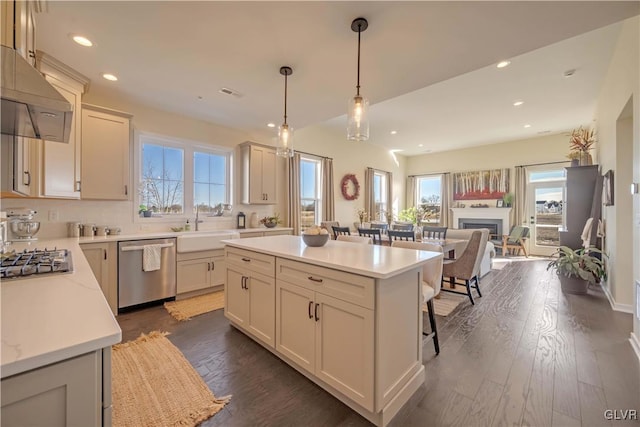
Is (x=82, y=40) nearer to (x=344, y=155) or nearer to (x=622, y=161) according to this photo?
(x=344, y=155)

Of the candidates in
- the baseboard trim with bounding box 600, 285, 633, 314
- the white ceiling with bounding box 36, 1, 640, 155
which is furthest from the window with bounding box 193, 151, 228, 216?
the baseboard trim with bounding box 600, 285, 633, 314

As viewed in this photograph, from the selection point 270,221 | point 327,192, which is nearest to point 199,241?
point 270,221

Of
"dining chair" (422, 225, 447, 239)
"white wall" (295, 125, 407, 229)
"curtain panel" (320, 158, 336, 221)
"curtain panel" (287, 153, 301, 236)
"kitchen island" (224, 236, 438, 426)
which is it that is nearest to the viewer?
"kitchen island" (224, 236, 438, 426)

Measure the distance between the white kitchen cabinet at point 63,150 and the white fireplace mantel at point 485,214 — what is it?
8763mm

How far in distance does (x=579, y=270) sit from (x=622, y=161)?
5.09 ft

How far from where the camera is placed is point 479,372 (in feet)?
6.57

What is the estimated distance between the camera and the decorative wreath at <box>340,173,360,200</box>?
22.6 ft

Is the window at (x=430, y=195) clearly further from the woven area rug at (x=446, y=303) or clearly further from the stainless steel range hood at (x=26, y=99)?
the stainless steel range hood at (x=26, y=99)

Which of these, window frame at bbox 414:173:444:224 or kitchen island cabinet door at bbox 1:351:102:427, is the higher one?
window frame at bbox 414:173:444:224

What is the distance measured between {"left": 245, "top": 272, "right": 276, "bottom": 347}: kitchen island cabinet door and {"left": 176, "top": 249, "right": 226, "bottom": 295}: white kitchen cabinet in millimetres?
1583

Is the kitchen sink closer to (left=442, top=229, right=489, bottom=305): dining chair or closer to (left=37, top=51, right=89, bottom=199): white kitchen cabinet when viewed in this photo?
(left=37, top=51, right=89, bottom=199): white kitchen cabinet

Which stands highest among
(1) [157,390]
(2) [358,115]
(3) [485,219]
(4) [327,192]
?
(2) [358,115]

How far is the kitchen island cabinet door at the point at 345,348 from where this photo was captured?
1499 millimetres

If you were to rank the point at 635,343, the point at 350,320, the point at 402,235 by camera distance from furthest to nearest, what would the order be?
the point at 402,235, the point at 635,343, the point at 350,320
